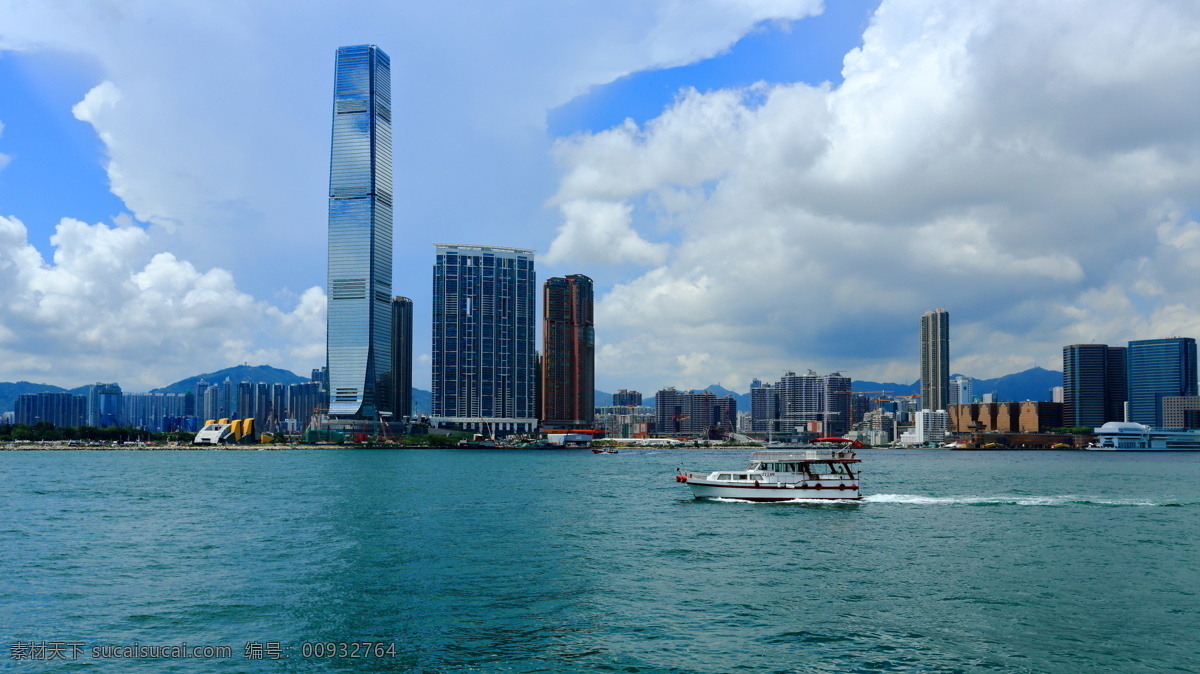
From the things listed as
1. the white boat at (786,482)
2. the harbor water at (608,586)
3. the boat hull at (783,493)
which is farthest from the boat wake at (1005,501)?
the white boat at (786,482)

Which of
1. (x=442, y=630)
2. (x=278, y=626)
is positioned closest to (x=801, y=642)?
(x=442, y=630)

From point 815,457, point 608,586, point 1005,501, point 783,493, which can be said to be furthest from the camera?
point 1005,501

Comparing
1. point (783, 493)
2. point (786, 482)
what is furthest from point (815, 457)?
point (783, 493)

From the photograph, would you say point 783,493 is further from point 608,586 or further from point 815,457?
point 608,586

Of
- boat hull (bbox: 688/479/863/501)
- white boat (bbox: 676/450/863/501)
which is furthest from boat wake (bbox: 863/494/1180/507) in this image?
white boat (bbox: 676/450/863/501)

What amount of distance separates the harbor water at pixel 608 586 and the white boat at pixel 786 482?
9.68 ft

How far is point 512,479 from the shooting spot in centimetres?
13275

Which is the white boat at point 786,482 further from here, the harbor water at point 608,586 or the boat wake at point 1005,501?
the boat wake at point 1005,501

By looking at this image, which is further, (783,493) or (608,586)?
(783,493)

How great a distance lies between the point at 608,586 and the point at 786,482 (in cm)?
4798

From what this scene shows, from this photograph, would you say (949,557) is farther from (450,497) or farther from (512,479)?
(512,479)

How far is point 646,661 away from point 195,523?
51586 millimetres

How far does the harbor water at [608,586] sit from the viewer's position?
3192 centimetres

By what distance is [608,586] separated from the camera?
43781mm
